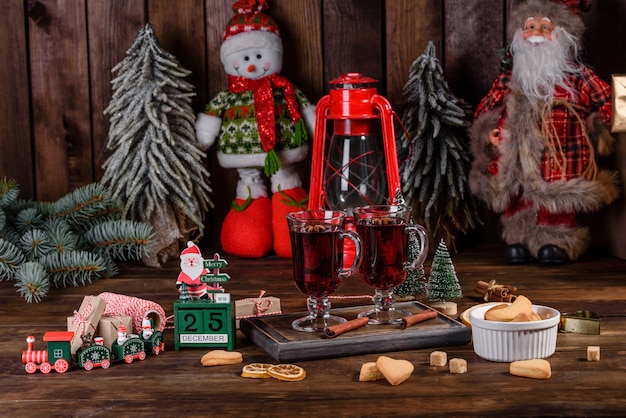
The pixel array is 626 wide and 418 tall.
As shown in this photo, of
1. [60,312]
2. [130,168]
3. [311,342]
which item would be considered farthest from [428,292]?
[130,168]

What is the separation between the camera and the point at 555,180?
186 cm

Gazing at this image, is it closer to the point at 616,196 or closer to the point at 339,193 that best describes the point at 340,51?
the point at 339,193

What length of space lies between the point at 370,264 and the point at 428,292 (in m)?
0.24

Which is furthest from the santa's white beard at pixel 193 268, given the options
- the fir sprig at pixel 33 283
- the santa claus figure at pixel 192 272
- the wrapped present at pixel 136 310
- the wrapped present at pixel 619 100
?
the wrapped present at pixel 619 100

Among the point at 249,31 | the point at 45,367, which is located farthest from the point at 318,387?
the point at 249,31

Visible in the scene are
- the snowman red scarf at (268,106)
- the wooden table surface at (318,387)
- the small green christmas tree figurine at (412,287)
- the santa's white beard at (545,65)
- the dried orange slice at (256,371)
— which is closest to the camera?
the wooden table surface at (318,387)

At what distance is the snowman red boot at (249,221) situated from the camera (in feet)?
6.59

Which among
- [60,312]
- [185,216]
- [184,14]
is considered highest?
[184,14]

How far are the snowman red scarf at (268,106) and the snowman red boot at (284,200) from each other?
0.09 meters

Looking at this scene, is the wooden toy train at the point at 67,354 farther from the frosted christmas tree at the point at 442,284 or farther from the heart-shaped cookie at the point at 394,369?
the frosted christmas tree at the point at 442,284

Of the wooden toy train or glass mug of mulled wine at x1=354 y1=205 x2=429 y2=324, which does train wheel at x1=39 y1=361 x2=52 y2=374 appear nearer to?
the wooden toy train

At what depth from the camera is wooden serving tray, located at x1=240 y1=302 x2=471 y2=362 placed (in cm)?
123

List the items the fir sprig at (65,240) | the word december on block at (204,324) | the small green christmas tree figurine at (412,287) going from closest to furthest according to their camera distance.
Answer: the word december on block at (204,324) < the small green christmas tree figurine at (412,287) < the fir sprig at (65,240)

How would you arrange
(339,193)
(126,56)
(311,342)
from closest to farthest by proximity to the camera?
1. (311,342)
2. (339,193)
3. (126,56)
